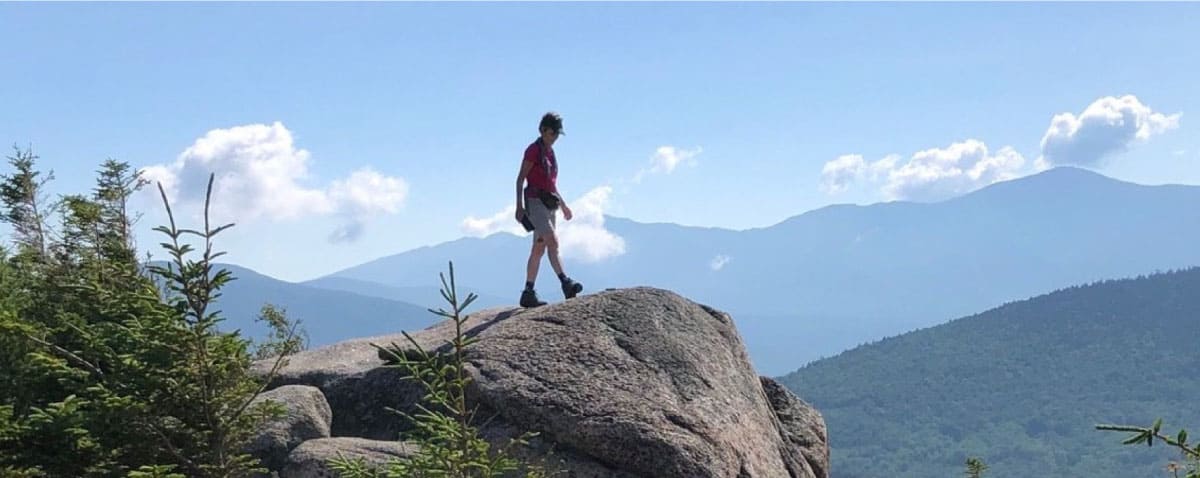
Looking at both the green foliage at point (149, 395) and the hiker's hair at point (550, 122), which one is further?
the hiker's hair at point (550, 122)

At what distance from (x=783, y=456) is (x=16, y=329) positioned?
29.4ft

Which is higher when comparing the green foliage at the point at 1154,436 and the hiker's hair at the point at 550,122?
the hiker's hair at the point at 550,122

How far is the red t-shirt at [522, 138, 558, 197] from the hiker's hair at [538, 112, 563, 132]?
23 cm

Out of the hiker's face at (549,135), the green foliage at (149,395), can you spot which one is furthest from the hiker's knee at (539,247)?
the green foliage at (149,395)

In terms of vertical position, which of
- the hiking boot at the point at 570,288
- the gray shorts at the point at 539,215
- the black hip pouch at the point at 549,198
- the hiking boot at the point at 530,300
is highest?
the black hip pouch at the point at 549,198

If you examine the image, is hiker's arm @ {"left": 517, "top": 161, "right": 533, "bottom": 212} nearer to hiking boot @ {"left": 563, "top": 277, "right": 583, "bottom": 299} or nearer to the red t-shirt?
the red t-shirt

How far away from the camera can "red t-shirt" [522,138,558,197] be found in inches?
548

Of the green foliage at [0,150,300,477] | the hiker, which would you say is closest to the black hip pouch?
the hiker

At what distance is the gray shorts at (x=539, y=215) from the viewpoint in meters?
14.1

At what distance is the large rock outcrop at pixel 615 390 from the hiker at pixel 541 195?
37.1 inches

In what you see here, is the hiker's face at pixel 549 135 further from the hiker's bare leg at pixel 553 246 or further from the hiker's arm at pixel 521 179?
the hiker's bare leg at pixel 553 246

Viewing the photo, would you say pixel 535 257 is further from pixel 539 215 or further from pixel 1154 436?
pixel 1154 436

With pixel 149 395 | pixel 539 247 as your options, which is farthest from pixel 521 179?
pixel 149 395

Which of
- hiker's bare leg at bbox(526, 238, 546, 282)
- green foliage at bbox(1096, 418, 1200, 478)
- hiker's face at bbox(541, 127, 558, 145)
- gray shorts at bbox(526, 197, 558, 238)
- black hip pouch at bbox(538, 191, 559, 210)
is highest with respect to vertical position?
hiker's face at bbox(541, 127, 558, 145)
